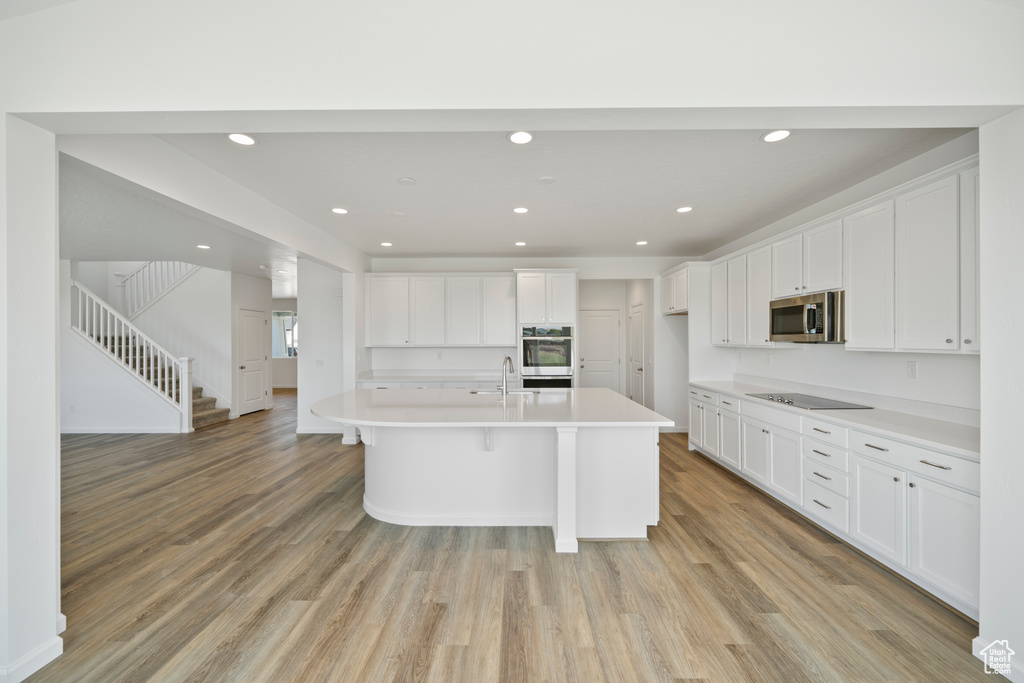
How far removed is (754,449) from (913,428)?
1410 millimetres

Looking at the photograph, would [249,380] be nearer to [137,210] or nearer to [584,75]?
[137,210]

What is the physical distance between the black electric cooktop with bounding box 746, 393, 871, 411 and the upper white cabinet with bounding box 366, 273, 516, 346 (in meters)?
3.16

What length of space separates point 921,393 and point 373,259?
5959 mm

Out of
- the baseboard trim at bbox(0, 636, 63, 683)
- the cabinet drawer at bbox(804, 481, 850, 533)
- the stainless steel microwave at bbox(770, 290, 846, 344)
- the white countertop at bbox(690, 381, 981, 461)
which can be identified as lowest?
the baseboard trim at bbox(0, 636, 63, 683)

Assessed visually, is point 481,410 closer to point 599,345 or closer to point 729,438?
point 729,438

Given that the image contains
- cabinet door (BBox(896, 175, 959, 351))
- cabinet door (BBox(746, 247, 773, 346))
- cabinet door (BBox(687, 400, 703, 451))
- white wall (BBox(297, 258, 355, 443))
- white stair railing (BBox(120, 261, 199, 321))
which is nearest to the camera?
cabinet door (BBox(896, 175, 959, 351))

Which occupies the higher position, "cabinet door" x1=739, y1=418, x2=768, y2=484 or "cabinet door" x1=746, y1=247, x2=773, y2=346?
"cabinet door" x1=746, y1=247, x2=773, y2=346

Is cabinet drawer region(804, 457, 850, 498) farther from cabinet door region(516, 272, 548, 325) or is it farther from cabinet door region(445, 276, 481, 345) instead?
cabinet door region(445, 276, 481, 345)

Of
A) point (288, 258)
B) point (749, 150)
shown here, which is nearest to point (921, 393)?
point (749, 150)

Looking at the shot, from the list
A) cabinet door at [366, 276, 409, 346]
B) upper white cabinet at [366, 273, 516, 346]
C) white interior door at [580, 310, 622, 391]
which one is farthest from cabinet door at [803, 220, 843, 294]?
cabinet door at [366, 276, 409, 346]

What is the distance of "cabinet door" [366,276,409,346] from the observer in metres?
6.00

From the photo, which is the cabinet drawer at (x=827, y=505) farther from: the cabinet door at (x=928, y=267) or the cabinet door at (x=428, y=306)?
the cabinet door at (x=428, y=306)

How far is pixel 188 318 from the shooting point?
746cm

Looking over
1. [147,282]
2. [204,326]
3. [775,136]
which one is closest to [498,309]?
[775,136]
